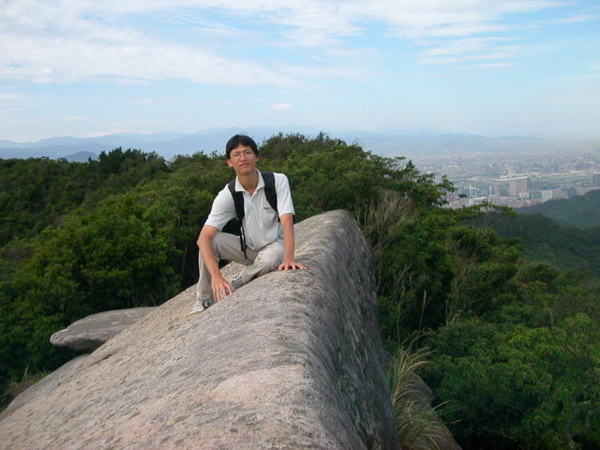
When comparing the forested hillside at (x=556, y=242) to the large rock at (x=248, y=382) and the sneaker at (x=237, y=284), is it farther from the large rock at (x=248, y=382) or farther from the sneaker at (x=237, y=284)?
the large rock at (x=248, y=382)

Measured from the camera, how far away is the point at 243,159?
14.4 ft

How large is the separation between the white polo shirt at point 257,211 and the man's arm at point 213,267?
0.23 ft

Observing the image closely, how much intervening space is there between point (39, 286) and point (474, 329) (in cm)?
873

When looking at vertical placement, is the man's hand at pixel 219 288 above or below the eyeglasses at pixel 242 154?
below

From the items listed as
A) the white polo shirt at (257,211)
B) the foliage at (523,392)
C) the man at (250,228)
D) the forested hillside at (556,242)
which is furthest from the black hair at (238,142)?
the forested hillside at (556,242)

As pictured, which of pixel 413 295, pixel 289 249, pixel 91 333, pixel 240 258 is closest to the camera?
pixel 289 249

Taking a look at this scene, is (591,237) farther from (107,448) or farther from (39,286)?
Result: (107,448)

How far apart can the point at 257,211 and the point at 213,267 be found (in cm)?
59

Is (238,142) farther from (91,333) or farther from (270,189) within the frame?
(91,333)

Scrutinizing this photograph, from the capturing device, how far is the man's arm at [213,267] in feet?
14.8

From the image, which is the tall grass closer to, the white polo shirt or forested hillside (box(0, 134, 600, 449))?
forested hillside (box(0, 134, 600, 449))

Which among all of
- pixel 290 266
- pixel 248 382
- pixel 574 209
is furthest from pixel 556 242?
pixel 248 382

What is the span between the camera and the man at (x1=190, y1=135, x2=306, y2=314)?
173 inches

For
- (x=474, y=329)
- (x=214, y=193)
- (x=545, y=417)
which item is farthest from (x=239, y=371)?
(x=214, y=193)
